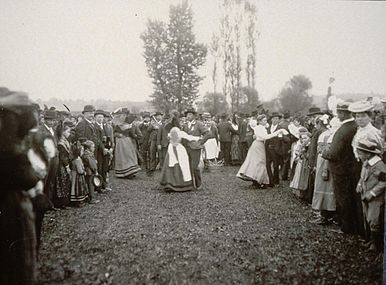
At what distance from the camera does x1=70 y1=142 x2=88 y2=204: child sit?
5.68m

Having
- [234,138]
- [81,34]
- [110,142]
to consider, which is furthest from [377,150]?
[234,138]

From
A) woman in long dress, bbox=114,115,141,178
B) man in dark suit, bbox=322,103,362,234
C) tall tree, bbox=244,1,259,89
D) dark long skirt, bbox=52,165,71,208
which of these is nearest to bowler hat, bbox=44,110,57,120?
dark long skirt, bbox=52,165,71,208

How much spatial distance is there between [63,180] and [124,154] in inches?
128

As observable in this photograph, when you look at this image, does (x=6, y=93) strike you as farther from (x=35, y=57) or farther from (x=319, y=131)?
(x=319, y=131)

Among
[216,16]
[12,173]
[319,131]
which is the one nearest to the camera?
[12,173]

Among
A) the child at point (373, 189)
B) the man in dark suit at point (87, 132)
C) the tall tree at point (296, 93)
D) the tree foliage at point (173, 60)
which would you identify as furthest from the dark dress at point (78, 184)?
the child at point (373, 189)

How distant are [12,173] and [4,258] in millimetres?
682

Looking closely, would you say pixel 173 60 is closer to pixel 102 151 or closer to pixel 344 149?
pixel 344 149

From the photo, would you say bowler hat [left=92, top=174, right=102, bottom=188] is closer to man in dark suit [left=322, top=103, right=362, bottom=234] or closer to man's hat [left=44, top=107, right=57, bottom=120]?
man's hat [left=44, top=107, right=57, bottom=120]

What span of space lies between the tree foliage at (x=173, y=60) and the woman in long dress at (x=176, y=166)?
1976mm

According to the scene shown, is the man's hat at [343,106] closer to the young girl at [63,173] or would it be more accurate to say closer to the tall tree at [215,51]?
the tall tree at [215,51]

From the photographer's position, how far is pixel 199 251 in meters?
4.02

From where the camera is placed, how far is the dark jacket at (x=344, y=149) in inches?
174

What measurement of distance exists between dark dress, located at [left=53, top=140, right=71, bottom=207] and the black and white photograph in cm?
2
